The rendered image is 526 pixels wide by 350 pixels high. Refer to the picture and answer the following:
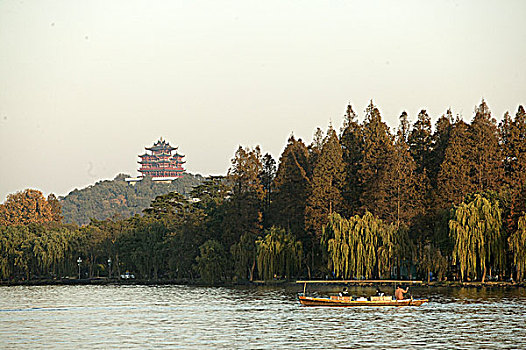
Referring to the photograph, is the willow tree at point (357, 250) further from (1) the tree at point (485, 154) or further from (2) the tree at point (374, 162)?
(1) the tree at point (485, 154)

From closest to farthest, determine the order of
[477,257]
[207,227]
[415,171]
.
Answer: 1. [477,257]
2. [415,171]
3. [207,227]

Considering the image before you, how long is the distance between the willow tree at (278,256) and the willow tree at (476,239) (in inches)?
710

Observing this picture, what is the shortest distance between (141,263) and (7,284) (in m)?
16.9

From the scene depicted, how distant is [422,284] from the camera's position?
6644 centimetres

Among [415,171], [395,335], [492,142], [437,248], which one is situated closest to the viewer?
[395,335]

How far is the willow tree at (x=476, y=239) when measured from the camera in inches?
2411

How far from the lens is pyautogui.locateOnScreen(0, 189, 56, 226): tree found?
156 meters

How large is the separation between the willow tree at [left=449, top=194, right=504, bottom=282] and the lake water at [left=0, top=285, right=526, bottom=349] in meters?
2.53

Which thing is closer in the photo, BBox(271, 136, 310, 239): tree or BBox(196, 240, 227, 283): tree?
BBox(271, 136, 310, 239): tree

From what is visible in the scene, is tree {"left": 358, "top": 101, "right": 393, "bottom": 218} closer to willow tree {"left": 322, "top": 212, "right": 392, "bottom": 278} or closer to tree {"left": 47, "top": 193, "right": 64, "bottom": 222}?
willow tree {"left": 322, "top": 212, "right": 392, "bottom": 278}

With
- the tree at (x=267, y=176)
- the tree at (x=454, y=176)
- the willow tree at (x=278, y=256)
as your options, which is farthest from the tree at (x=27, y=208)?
the tree at (x=454, y=176)

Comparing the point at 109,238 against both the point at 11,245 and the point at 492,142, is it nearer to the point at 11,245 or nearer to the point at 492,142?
the point at 11,245

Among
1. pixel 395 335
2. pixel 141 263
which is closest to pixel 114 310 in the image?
pixel 395 335

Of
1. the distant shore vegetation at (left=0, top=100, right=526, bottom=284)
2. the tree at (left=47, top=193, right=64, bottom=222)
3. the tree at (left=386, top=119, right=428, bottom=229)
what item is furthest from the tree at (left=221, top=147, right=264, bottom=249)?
the tree at (left=47, top=193, right=64, bottom=222)
